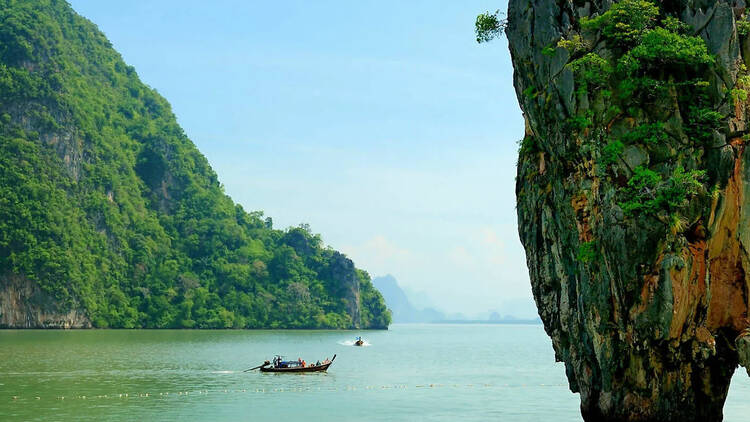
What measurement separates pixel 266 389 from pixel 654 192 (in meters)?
24.3

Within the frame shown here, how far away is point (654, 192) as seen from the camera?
77.0ft

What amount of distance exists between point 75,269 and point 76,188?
675 inches

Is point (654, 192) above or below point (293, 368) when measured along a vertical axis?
above

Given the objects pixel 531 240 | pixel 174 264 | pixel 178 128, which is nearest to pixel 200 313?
pixel 174 264

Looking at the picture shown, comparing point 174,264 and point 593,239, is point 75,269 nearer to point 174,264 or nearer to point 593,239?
point 174,264

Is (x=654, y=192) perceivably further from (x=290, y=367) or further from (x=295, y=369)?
(x=290, y=367)

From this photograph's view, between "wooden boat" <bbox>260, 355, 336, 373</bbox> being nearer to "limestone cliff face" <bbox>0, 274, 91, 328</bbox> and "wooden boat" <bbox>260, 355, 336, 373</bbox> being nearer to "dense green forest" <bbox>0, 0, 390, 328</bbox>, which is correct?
"limestone cliff face" <bbox>0, 274, 91, 328</bbox>

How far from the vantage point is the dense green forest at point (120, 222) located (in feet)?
387

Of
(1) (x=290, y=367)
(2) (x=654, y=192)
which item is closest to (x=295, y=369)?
(1) (x=290, y=367)

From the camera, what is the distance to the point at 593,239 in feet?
81.4

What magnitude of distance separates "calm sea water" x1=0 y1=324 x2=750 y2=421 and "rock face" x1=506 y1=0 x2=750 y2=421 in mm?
7471

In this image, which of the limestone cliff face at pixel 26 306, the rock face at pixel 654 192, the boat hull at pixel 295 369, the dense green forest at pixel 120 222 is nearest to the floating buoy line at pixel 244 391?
the boat hull at pixel 295 369

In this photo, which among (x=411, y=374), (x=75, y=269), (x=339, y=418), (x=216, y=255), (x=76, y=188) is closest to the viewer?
(x=339, y=418)

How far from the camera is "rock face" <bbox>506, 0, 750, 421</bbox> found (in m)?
23.4
